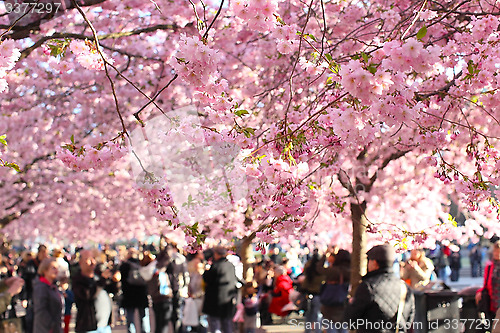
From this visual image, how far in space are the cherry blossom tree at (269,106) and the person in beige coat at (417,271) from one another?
1.57 feet

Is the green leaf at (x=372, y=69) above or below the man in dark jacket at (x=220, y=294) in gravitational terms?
above

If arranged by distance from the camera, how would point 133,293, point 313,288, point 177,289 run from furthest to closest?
point 177,289
point 133,293
point 313,288

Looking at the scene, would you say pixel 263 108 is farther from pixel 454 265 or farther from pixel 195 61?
pixel 454 265

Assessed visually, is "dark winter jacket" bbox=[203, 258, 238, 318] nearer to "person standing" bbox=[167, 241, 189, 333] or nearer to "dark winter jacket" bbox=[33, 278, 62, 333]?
"person standing" bbox=[167, 241, 189, 333]

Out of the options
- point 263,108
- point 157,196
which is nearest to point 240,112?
point 157,196

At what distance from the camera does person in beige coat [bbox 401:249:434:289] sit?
894 centimetres

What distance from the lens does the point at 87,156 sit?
4406mm

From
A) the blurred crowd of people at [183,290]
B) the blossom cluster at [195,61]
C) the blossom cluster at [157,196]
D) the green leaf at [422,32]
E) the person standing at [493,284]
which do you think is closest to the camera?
the green leaf at [422,32]

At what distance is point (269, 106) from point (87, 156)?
11.4ft

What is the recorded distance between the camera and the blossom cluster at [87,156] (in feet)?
14.4

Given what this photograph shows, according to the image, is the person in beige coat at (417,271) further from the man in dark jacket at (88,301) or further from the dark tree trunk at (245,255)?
the man in dark jacket at (88,301)

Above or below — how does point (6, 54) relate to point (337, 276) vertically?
above

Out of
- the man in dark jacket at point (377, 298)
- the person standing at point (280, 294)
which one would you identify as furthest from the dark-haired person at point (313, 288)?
the man in dark jacket at point (377, 298)

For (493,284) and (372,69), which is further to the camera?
(493,284)
